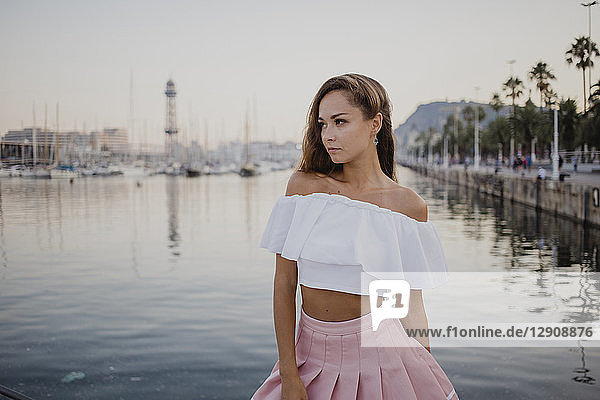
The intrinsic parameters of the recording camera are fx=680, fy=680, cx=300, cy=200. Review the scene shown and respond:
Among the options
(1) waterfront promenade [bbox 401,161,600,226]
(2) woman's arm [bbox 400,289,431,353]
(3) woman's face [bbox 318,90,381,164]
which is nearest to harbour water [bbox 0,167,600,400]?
(1) waterfront promenade [bbox 401,161,600,226]

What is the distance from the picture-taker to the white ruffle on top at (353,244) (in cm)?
203

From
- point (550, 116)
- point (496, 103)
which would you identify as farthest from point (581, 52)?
point (496, 103)

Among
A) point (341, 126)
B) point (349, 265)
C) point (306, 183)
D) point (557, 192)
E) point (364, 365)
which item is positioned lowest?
point (557, 192)

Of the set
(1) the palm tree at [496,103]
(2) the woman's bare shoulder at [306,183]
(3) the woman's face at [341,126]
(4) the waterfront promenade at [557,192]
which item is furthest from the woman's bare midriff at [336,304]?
(1) the palm tree at [496,103]

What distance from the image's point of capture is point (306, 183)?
2.18m

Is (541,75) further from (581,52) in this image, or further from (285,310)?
(285,310)

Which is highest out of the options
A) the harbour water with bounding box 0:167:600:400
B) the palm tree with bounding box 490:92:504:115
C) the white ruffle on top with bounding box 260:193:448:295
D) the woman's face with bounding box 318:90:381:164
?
the palm tree with bounding box 490:92:504:115

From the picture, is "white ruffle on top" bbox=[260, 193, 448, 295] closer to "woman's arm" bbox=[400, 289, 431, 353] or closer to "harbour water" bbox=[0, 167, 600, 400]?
"woman's arm" bbox=[400, 289, 431, 353]

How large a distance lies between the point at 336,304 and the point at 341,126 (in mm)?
549

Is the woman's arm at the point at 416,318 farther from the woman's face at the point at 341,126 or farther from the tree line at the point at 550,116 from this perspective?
the tree line at the point at 550,116

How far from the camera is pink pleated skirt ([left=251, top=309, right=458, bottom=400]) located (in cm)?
206

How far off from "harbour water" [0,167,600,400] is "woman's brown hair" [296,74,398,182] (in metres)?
5.20

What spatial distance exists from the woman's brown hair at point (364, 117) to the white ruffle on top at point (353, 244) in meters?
0.16

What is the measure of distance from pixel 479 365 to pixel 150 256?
1222cm
